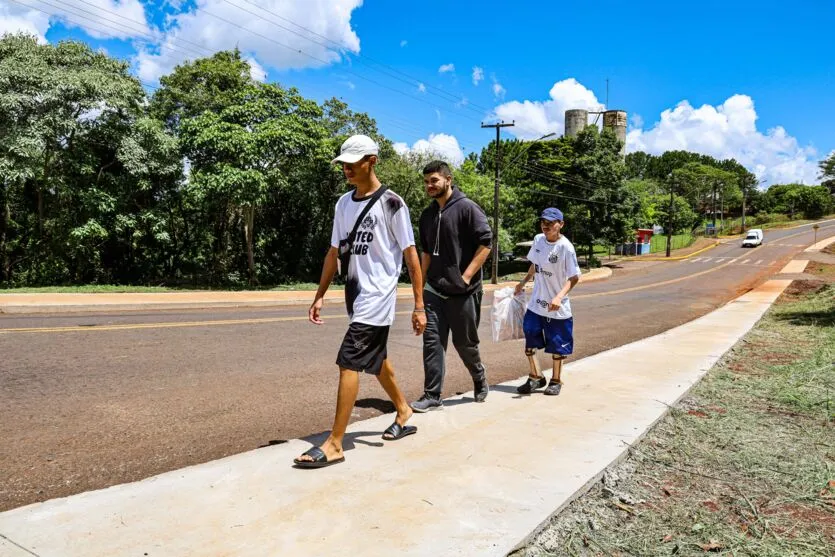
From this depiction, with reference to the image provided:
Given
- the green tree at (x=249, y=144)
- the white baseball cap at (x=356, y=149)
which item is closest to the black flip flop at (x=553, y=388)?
the white baseball cap at (x=356, y=149)

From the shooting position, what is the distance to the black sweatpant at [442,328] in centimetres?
457

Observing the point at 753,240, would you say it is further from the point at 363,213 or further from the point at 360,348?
the point at 360,348

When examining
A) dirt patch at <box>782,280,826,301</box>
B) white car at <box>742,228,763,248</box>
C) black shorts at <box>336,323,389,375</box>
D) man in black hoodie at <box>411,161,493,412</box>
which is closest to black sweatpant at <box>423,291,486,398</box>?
man in black hoodie at <box>411,161,493,412</box>

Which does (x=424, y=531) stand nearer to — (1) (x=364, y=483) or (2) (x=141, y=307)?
(1) (x=364, y=483)

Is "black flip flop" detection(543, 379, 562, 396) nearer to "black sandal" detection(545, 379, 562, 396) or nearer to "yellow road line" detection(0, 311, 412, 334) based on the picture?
"black sandal" detection(545, 379, 562, 396)

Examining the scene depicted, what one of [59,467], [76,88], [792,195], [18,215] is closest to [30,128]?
[76,88]

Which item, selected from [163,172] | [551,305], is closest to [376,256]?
[551,305]

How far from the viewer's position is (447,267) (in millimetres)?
4508

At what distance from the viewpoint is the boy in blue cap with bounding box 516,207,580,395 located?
5188mm

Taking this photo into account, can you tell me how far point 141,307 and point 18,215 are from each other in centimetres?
1583

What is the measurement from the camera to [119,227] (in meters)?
21.2

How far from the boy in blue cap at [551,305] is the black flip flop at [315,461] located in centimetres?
235

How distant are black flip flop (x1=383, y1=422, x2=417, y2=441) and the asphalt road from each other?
0.65 m

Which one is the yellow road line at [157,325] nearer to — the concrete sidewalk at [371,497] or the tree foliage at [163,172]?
the concrete sidewalk at [371,497]
